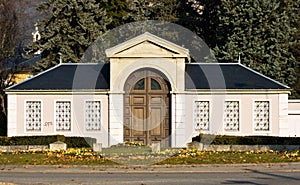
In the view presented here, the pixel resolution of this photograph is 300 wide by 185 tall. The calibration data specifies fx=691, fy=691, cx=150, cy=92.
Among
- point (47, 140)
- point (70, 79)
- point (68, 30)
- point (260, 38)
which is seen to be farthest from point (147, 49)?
point (68, 30)

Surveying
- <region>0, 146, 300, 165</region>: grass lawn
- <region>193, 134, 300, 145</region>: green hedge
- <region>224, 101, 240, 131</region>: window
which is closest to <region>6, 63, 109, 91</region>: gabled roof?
<region>224, 101, 240, 131</region>: window

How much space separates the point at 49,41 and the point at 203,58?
12.2 meters

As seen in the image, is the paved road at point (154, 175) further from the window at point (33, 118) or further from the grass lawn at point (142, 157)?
the window at point (33, 118)

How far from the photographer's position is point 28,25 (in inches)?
2594

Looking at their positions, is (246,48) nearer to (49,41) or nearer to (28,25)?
(49,41)

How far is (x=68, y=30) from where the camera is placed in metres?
54.5

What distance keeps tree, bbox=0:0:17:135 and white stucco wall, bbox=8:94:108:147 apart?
19661 millimetres

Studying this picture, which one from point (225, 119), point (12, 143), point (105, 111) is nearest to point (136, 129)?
point (105, 111)

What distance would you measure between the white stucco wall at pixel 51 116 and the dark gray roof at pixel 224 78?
5.26 metres

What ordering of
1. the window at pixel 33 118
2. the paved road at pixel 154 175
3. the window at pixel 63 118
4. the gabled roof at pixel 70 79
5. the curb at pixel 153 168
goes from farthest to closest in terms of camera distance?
1. the gabled roof at pixel 70 79
2. the window at pixel 63 118
3. the window at pixel 33 118
4. the curb at pixel 153 168
5. the paved road at pixel 154 175

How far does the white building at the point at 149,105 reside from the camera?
126 feet

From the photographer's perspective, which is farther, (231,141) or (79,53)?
(79,53)

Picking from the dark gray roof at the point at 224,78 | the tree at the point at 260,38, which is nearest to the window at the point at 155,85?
the dark gray roof at the point at 224,78

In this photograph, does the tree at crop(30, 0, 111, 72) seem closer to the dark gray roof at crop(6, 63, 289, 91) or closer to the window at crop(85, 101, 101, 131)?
the dark gray roof at crop(6, 63, 289, 91)
